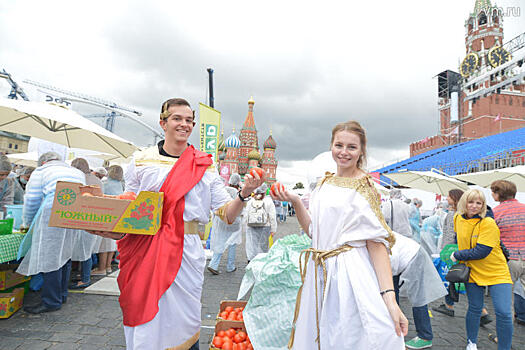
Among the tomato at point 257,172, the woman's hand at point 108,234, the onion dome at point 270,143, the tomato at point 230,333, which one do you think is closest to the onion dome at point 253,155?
the onion dome at point 270,143

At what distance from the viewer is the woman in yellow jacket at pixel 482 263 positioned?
9.41 ft

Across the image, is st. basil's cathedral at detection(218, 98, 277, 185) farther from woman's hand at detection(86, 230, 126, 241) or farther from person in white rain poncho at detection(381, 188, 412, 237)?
woman's hand at detection(86, 230, 126, 241)

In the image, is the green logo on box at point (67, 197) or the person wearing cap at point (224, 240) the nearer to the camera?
the green logo on box at point (67, 197)

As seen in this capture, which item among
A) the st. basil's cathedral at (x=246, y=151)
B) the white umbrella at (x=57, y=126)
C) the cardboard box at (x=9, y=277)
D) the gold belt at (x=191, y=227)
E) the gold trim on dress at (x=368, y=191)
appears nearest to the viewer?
the gold trim on dress at (x=368, y=191)

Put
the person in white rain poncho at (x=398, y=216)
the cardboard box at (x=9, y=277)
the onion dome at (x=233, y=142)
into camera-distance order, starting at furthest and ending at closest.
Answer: the onion dome at (x=233, y=142) < the person in white rain poncho at (x=398, y=216) < the cardboard box at (x=9, y=277)

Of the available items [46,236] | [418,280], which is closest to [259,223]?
[418,280]

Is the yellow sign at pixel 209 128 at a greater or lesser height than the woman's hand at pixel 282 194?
greater

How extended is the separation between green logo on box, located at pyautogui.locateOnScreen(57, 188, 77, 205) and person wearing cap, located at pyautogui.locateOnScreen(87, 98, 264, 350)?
0.26 metres

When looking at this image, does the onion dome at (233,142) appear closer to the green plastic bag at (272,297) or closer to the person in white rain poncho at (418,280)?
the green plastic bag at (272,297)

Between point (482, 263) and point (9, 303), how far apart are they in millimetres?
5675

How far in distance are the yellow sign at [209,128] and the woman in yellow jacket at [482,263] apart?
5415 mm

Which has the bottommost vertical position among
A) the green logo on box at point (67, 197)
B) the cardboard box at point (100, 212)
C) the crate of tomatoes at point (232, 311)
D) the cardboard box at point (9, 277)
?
the crate of tomatoes at point (232, 311)

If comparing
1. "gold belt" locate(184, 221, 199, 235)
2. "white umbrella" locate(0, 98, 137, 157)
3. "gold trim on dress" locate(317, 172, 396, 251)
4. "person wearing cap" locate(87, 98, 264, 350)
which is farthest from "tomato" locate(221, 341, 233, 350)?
"white umbrella" locate(0, 98, 137, 157)

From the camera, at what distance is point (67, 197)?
1.63 m
